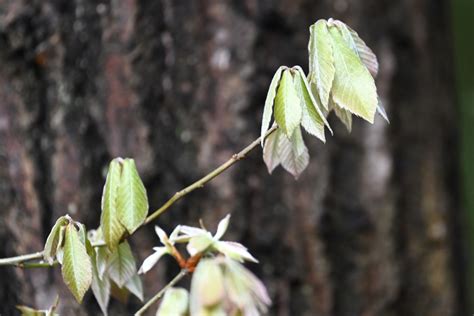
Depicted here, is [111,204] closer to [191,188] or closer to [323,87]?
[191,188]

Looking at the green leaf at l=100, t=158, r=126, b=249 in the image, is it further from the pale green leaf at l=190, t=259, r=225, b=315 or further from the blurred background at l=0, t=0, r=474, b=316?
the blurred background at l=0, t=0, r=474, b=316

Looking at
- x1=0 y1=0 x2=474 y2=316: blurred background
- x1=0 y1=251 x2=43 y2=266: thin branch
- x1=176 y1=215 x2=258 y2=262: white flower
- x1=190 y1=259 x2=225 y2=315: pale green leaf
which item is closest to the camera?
x1=190 y1=259 x2=225 y2=315: pale green leaf

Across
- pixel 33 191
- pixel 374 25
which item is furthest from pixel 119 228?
pixel 374 25

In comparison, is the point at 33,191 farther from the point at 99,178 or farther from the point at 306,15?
the point at 306,15

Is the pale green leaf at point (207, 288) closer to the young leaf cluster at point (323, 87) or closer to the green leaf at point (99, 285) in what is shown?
the young leaf cluster at point (323, 87)

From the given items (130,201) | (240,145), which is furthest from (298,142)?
(240,145)

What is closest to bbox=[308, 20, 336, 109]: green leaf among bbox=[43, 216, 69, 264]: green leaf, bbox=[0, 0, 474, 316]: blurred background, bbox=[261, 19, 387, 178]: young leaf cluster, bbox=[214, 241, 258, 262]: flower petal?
bbox=[261, 19, 387, 178]: young leaf cluster
